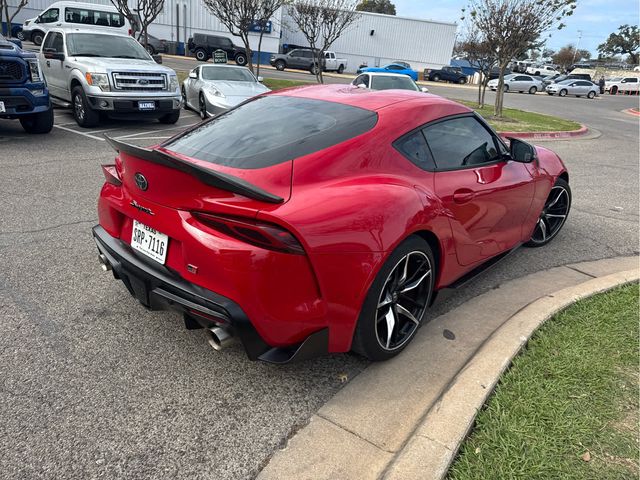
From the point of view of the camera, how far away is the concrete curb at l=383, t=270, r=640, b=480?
2.10 meters

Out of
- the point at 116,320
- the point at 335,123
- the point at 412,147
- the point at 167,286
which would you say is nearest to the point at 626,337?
the point at 412,147

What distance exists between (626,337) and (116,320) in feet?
11.1

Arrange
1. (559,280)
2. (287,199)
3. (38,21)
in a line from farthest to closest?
1. (38,21)
2. (559,280)
3. (287,199)

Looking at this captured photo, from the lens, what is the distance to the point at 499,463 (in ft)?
6.95

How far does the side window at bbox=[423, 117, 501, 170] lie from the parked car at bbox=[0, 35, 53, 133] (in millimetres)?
7415

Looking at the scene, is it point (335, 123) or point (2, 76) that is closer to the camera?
point (335, 123)

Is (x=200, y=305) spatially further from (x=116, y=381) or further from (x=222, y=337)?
(x=116, y=381)

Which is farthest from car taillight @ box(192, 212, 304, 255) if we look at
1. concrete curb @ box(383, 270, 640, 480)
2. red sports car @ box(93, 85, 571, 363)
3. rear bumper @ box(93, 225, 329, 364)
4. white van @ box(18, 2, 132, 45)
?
white van @ box(18, 2, 132, 45)

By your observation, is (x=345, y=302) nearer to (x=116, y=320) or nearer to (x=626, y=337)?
(x=116, y=320)

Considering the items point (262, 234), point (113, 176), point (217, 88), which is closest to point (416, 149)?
point (262, 234)

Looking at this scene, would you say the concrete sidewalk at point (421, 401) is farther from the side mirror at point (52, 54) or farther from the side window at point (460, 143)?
the side mirror at point (52, 54)

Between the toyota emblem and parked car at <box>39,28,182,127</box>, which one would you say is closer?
the toyota emblem

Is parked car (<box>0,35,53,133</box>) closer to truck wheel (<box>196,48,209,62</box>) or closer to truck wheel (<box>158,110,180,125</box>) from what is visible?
truck wheel (<box>158,110,180,125</box>)

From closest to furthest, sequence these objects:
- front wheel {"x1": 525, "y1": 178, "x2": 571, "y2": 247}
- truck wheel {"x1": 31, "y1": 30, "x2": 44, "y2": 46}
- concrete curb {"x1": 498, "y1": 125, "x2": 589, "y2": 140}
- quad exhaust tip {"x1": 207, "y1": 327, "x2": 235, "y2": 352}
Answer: quad exhaust tip {"x1": 207, "y1": 327, "x2": 235, "y2": 352} → front wheel {"x1": 525, "y1": 178, "x2": 571, "y2": 247} → concrete curb {"x1": 498, "y1": 125, "x2": 589, "y2": 140} → truck wheel {"x1": 31, "y1": 30, "x2": 44, "y2": 46}
